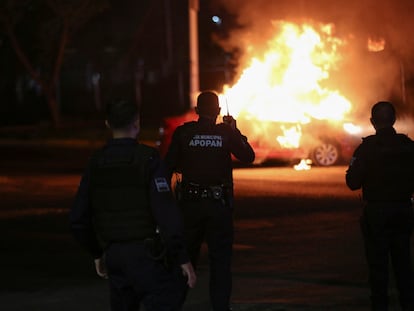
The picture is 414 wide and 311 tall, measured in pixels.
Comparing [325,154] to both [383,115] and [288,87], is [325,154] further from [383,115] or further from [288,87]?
[383,115]

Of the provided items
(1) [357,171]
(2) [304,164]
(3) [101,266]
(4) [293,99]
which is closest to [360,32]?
(4) [293,99]

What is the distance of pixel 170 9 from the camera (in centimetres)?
5956

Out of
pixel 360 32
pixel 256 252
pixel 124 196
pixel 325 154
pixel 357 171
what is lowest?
pixel 256 252

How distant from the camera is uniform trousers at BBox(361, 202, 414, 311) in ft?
23.4

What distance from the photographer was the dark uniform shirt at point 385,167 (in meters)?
7.12

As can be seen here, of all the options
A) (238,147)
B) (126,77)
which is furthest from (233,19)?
(126,77)

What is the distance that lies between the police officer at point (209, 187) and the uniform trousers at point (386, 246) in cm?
100

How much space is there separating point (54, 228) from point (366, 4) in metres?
13.6

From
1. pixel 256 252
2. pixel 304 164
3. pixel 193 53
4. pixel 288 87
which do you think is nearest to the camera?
pixel 256 252

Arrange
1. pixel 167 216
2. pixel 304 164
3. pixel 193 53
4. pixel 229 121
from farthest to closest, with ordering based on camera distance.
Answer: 1. pixel 193 53
2. pixel 304 164
3. pixel 229 121
4. pixel 167 216

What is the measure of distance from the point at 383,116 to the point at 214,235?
1450 mm

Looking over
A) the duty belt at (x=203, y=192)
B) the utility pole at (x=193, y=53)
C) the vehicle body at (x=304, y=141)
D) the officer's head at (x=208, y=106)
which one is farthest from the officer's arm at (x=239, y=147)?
the utility pole at (x=193, y=53)

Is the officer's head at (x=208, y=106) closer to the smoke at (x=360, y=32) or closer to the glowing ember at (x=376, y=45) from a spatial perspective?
the smoke at (x=360, y=32)

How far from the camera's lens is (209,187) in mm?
7383
